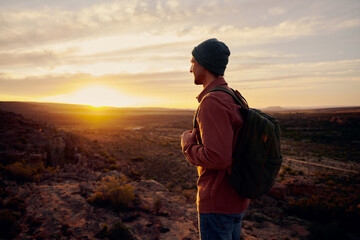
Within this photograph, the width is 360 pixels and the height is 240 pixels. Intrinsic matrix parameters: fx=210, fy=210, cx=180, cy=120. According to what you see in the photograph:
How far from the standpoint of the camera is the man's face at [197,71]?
5.54ft

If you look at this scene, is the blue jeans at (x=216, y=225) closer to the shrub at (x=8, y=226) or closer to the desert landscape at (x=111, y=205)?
the desert landscape at (x=111, y=205)

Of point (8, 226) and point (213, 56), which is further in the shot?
point (8, 226)

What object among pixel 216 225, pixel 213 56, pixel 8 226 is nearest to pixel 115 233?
pixel 8 226

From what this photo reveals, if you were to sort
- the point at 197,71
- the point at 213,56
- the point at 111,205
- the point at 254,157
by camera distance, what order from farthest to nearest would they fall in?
the point at 111,205
the point at 197,71
the point at 213,56
the point at 254,157

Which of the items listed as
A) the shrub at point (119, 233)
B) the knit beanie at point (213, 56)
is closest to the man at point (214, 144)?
the knit beanie at point (213, 56)

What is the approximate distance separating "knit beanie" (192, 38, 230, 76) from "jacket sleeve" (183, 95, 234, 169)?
322 millimetres

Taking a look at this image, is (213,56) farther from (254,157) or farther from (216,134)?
(254,157)

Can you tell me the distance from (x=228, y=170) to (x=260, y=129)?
1.23 feet

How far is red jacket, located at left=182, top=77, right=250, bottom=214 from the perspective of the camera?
137 cm

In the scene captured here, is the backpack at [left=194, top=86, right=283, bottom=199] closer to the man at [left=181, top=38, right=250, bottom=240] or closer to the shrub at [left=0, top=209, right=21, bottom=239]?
the man at [left=181, top=38, right=250, bottom=240]

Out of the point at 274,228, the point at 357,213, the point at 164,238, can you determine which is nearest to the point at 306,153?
the point at 357,213

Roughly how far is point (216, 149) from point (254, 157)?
32 cm

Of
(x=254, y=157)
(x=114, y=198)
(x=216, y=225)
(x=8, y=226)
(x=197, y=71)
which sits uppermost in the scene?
(x=197, y=71)

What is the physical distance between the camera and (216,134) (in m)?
1.36
